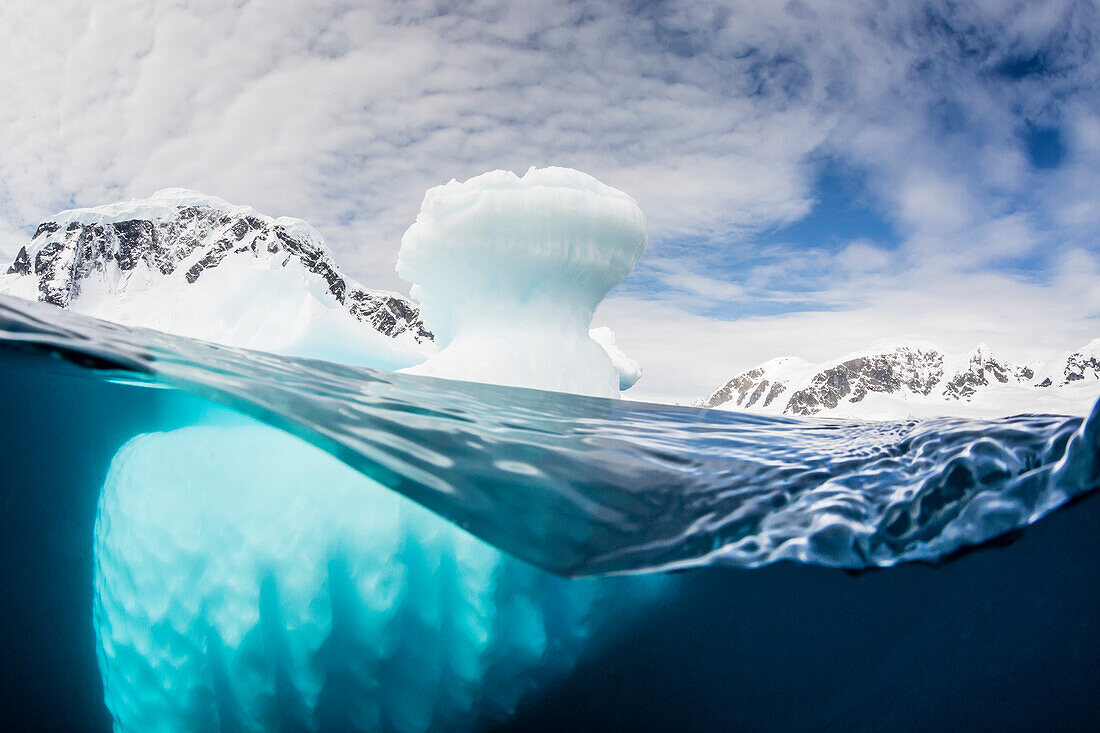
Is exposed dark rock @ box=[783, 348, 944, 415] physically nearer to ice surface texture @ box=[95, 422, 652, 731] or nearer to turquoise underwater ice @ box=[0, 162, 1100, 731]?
turquoise underwater ice @ box=[0, 162, 1100, 731]

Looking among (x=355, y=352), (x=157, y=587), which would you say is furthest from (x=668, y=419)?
(x=355, y=352)

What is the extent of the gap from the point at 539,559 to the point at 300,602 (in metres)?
1.32

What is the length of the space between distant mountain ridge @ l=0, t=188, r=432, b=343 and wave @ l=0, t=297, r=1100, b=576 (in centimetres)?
6112

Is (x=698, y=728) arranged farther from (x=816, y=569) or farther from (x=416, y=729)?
(x=416, y=729)

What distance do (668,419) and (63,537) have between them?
19.7 ft

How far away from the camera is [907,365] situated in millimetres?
103125

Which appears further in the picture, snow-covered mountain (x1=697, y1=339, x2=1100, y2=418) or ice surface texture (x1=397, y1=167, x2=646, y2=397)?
snow-covered mountain (x1=697, y1=339, x2=1100, y2=418)

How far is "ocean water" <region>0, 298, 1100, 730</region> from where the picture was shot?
293 cm

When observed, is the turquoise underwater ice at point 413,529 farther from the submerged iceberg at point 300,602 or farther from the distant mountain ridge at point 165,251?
the distant mountain ridge at point 165,251

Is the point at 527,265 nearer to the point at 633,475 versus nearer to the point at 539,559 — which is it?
the point at 633,475

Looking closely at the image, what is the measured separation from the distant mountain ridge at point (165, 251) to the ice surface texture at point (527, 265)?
55.1 m

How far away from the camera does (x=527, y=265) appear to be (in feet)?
30.5

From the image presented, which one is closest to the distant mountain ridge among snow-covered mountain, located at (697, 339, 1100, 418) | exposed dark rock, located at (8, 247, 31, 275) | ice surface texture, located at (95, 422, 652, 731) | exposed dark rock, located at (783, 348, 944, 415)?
exposed dark rock, located at (8, 247, 31, 275)

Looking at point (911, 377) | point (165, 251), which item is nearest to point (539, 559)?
point (165, 251)
